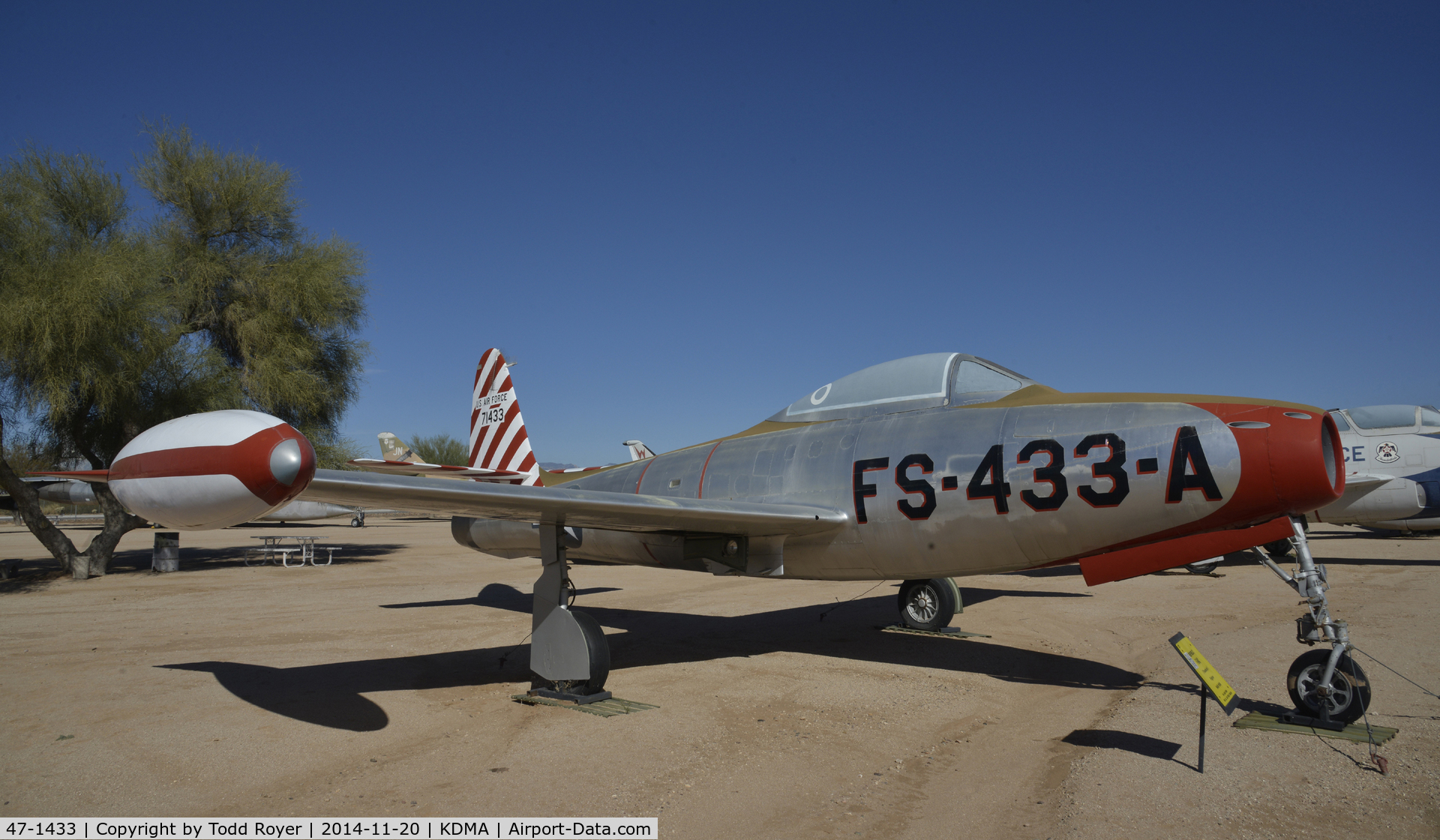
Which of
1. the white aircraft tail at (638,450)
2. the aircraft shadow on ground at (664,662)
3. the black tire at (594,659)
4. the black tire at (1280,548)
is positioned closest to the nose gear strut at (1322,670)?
the black tire at (1280,548)

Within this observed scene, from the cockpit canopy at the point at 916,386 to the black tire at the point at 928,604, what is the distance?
10.8ft

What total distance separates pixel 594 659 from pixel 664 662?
1910 millimetres

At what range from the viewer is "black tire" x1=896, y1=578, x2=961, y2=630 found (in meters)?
9.81

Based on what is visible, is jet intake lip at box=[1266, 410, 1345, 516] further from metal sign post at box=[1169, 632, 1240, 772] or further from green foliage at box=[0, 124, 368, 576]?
green foliage at box=[0, 124, 368, 576]

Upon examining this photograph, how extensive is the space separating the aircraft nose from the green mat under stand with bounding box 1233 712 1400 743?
4.90ft

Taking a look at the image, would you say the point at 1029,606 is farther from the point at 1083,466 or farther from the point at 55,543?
the point at 55,543

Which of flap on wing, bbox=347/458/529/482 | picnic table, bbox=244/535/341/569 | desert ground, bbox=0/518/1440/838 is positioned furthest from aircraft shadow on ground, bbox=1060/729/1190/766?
picnic table, bbox=244/535/341/569

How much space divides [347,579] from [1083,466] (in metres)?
16.1

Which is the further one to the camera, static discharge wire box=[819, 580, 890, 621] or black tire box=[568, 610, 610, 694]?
static discharge wire box=[819, 580, 890, 621]

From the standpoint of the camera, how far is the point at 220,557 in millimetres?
22875

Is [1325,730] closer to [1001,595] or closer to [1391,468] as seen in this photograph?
[1001,595]

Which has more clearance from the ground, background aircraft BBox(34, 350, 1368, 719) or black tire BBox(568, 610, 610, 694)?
background aircraft BBox(34, 350, 1368, 719)

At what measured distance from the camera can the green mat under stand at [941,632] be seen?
9680 millimetres

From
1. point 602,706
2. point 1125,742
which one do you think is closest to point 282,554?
point 602,706
